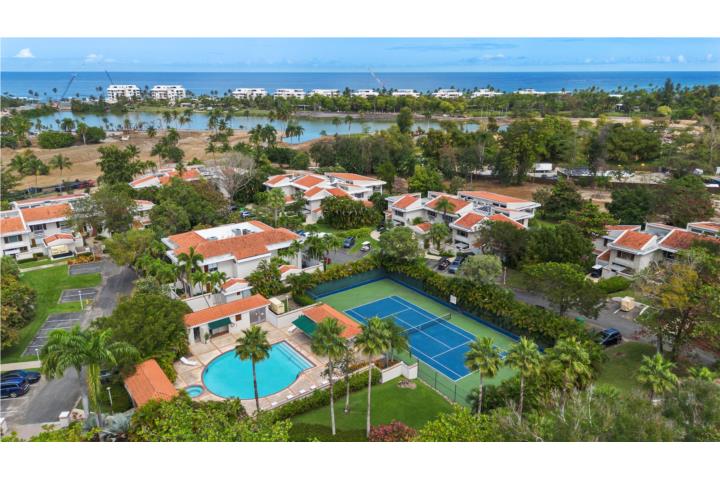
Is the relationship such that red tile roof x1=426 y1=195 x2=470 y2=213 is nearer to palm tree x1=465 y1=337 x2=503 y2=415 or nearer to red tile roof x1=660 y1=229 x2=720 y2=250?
red tile roof x1=660 y1=229 x2=720 y2=250

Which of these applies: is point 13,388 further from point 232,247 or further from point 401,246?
point 401,246

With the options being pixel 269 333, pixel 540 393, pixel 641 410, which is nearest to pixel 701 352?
pixel 540 393

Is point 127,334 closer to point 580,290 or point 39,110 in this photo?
point 580,290

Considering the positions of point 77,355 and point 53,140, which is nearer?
point 77,355

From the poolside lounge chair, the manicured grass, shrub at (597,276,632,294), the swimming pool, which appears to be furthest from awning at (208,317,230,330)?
shrub at (597,276,632,294)

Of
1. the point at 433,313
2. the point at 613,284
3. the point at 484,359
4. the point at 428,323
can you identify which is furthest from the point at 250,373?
the point at 613,284

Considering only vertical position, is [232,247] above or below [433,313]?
above

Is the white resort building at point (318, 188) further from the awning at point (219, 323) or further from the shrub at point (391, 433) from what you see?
the shrub at point (391, 433)
